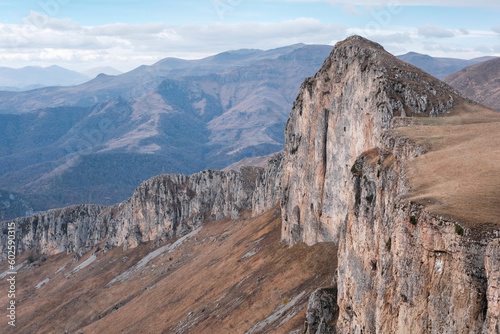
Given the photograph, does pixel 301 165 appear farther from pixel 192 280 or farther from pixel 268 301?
pixel 192 280

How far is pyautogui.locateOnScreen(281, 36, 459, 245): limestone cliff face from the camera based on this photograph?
268 ft

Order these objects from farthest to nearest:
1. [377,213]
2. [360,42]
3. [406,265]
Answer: [360,42]
[377,213]
[406,265]

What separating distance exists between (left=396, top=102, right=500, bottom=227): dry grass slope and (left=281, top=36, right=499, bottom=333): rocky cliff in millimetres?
917

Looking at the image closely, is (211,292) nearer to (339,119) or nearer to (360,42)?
(339,119)

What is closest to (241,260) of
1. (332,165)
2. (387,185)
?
(332,165)

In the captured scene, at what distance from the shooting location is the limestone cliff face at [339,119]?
268 ft

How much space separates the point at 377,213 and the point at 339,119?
2052 inches

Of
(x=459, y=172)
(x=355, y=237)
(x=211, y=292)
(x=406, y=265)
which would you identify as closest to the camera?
(x=406, y=265)

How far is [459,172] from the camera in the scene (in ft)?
142

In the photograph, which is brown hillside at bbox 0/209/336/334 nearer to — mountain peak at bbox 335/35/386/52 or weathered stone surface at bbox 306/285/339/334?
weathered stone surface at bbox 306/285/339/334

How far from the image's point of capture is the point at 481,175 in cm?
4116

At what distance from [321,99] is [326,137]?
30.3 feet

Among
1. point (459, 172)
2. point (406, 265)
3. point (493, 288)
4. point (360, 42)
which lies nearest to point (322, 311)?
point (459, 172)

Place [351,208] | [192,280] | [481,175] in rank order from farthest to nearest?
[192,280] < [351,208] < [481,175]
